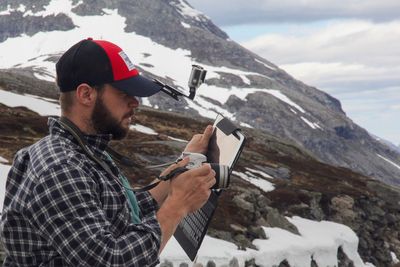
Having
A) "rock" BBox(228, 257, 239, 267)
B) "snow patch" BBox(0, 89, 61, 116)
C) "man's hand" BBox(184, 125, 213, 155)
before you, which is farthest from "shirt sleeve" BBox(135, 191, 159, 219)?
"snow patch" BBox(0, 89, 61, 116)

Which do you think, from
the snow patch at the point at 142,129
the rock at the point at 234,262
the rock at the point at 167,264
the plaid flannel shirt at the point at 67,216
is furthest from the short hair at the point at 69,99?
the snow patch at the point at 142,129

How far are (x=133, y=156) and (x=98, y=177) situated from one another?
31499 mm

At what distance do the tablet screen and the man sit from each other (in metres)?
0.83

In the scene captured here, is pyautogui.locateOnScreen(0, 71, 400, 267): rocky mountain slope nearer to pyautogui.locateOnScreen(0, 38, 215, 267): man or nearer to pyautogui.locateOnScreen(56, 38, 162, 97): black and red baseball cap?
Answer: pyautogui.locateOnScreen(0, 38, 215, 267): man

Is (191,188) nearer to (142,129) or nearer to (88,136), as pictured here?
(88,136)

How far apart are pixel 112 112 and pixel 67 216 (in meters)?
0.90

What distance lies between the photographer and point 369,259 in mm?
33219

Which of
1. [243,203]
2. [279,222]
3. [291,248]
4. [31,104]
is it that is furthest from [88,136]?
[31,104]

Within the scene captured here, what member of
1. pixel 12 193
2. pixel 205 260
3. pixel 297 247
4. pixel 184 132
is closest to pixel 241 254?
pixel 205 260

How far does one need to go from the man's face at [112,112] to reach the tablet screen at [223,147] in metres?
1.08

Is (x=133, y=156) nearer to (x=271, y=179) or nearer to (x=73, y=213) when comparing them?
(x=271, y=179)

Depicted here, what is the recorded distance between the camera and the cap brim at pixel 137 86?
4.23 meters

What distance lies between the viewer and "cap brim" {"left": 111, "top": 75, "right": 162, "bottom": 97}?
13.9 feet

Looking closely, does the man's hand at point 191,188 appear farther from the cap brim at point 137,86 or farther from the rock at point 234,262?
the rock at point 234,262
